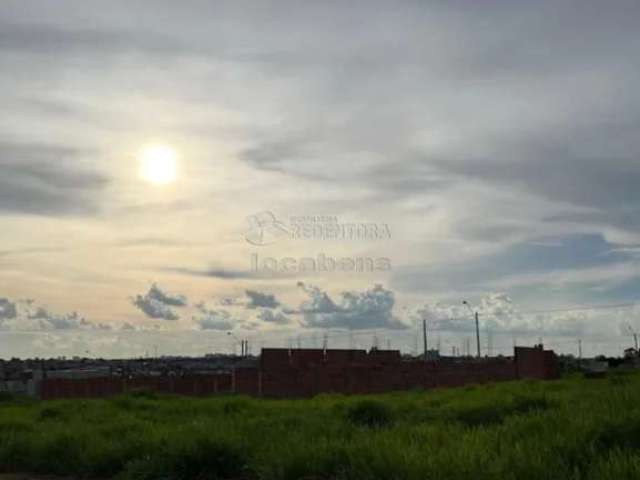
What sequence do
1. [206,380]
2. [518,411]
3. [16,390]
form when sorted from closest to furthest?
[518,411] → [206,380] → [16,390]

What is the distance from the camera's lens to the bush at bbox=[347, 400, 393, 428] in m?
16.2

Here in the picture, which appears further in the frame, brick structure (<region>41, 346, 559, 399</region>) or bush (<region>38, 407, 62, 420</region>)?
brick structure (<region>41, 346, 559, 399</region>)

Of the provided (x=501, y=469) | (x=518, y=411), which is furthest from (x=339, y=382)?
(x=501, y=469)

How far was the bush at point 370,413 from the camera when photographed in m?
16.2

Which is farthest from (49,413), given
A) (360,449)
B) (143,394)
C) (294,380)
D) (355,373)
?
(355,373)

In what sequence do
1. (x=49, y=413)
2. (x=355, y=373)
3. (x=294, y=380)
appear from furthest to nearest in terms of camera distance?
(x=355, y=373), (x=294, y=380), (x=49, y=413)

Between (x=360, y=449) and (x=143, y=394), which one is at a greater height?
(x=360, y=449)

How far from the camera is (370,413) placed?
55.7ft

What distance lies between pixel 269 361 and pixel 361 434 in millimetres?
35776

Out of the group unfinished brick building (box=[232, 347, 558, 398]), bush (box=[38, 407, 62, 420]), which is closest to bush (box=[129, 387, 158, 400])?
unfinished brick building (box=[232, 347, 558, 398])

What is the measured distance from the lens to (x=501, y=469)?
757 centimetres

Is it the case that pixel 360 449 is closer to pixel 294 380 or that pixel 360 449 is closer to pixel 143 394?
pixel 143 394

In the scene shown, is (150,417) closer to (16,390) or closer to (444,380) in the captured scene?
(444,380)

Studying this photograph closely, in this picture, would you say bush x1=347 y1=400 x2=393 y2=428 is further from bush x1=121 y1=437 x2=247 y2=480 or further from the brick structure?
the brick structure
